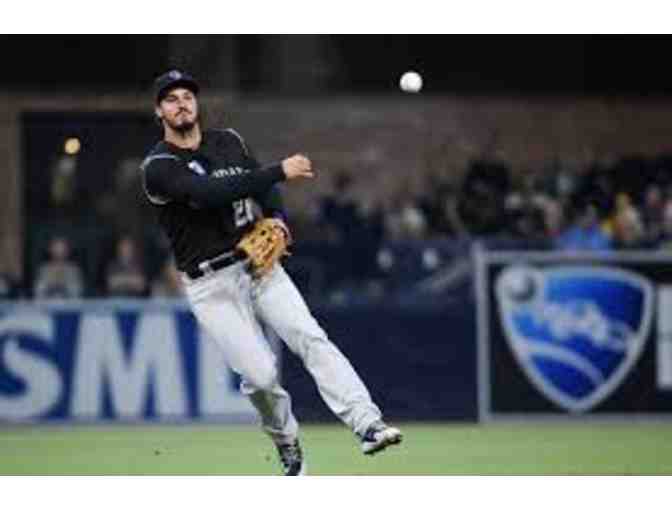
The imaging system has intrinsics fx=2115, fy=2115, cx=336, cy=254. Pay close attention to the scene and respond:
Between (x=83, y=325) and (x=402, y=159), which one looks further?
(x=402, y=159)

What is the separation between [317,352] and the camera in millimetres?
12789

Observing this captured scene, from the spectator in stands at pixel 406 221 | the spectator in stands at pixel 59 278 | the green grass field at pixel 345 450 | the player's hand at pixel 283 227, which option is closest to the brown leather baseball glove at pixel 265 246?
the player's hand at pixel 283 227

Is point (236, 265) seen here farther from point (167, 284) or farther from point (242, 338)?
point (167, 284)

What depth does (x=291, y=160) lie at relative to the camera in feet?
41.0

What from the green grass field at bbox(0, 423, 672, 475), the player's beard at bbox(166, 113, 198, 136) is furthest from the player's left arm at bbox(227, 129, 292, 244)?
the green grass field at bbox(0, 423, 672, 475)

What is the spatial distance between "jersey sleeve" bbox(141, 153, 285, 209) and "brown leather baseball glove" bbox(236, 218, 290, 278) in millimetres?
349

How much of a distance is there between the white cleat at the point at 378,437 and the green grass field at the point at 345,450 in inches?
47.5

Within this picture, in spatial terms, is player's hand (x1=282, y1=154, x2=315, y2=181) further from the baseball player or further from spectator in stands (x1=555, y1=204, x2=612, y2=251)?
spectator in stands (x1=555, y1=204, x2=612, y2=251)

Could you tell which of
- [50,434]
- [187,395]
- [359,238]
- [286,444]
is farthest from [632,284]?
[286,444]

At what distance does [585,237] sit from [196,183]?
8.24 metres

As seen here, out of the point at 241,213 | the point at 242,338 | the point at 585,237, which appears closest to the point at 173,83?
the point at 241,213

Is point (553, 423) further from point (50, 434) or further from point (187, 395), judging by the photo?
point (50, 434)

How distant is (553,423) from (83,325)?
4.45 metres

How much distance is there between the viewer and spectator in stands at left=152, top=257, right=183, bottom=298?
20.6 metres
